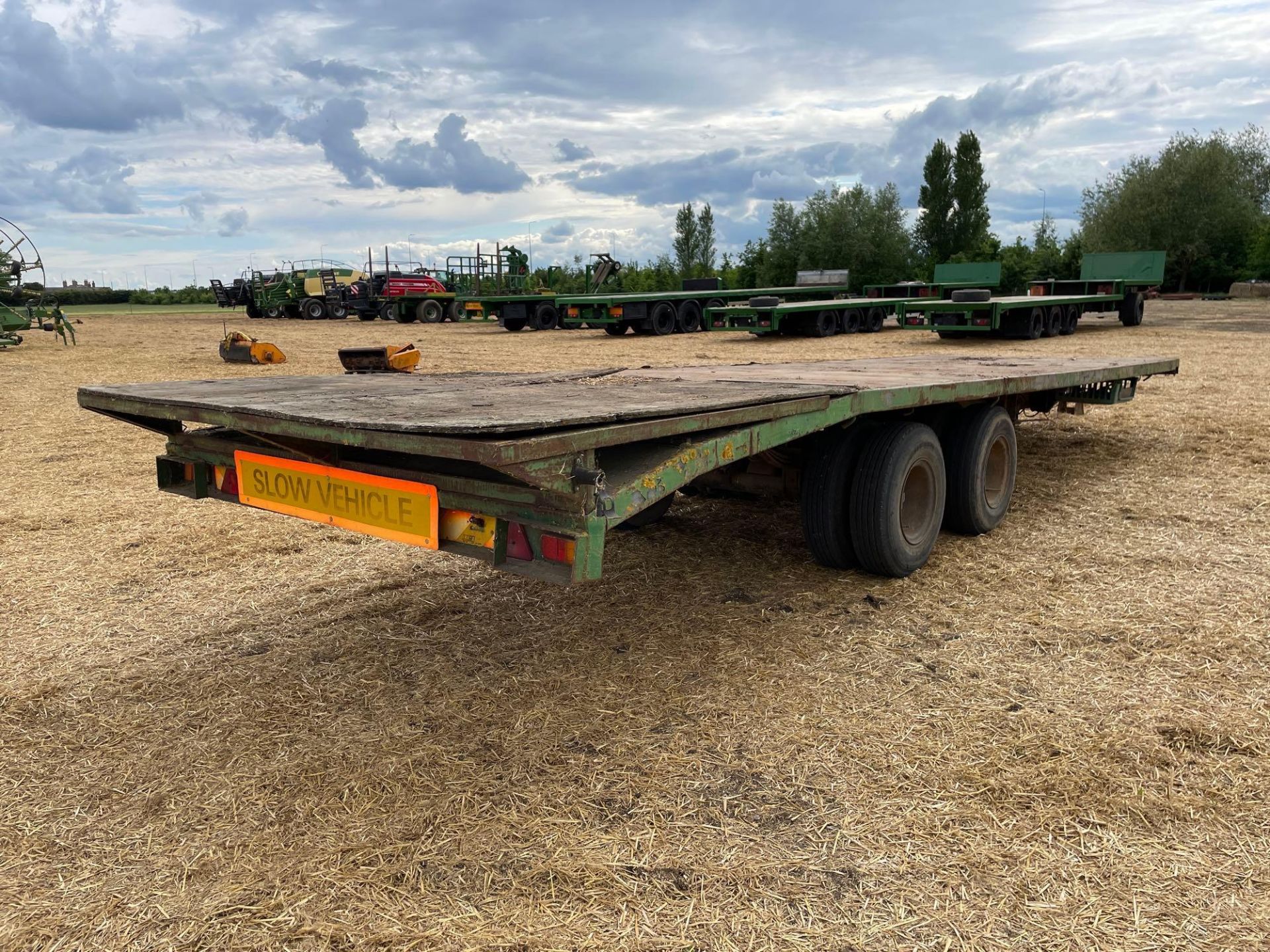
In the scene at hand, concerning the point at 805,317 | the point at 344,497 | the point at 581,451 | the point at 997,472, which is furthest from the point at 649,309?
the point at 581,451

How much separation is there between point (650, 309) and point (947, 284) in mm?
9852

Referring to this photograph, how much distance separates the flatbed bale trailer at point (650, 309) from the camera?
72.9 feet

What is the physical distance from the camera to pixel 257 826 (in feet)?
8.29

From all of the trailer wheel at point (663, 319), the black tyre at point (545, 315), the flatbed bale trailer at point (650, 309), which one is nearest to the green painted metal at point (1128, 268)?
the flatbed bale trailer at point (650, 309)

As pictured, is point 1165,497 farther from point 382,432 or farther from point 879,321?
point 879,321

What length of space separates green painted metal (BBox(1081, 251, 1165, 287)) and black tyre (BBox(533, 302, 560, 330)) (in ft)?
44.5

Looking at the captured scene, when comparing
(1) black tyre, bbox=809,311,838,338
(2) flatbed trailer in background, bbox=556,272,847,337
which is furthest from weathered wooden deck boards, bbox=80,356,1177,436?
(2) flatbed trailer in background, bbox=556,272,847,337

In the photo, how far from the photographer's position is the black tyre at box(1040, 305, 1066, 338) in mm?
19125

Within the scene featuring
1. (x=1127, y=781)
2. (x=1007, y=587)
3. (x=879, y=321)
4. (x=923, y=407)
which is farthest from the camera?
(x=879, y=321)

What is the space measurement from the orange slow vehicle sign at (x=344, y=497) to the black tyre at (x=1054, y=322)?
60.9ft

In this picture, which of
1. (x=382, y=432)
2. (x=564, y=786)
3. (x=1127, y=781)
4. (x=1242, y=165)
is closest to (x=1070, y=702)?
(x=1127, y=781)

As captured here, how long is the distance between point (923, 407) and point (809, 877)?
113 inches

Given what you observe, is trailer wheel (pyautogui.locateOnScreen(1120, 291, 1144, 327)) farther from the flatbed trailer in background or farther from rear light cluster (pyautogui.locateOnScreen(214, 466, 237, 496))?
rear light cluster (pyautogui.locateOnScreen(214, 466, 237, 496))

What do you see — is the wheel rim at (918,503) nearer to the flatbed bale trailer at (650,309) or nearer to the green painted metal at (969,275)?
the flatbed bale trailer at (650,309)
